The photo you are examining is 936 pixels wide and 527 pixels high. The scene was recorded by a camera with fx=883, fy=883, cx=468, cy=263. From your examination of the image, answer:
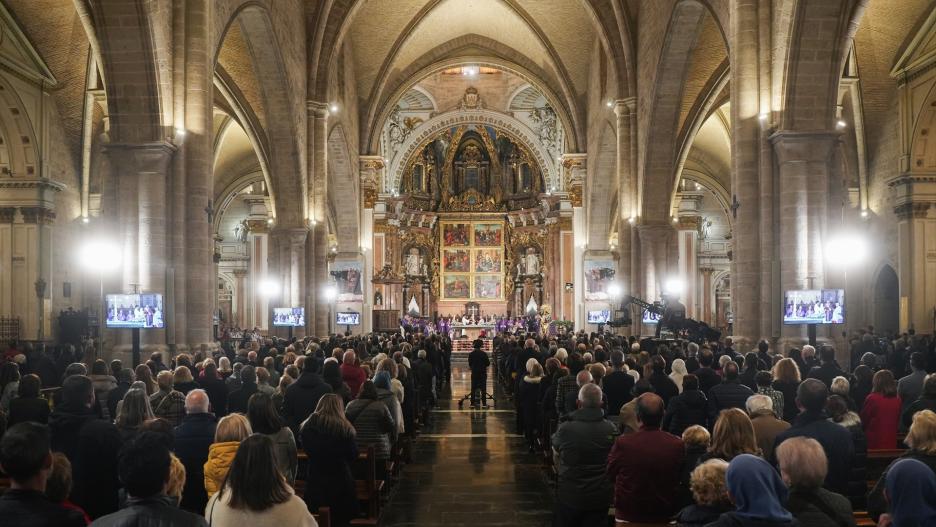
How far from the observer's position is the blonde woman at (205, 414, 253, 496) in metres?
5.00

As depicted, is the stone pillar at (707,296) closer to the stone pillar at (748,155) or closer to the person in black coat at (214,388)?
the stone pillar at (748,155)

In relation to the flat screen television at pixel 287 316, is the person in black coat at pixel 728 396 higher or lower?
lower

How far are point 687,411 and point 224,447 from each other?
148 inches

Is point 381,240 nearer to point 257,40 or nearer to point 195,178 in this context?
point 257,40

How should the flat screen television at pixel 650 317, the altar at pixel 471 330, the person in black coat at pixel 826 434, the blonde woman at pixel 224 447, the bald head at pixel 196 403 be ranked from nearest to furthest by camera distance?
1. the blonde woman at pixel 224 447
2. the person in black coat at pixel 826 434
3. the bald head at pixel 196 403
4. the flat screen television at pixel 650 317
5. the altar at pixel 471 330

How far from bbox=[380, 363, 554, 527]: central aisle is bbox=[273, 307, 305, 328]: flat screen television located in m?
7.23

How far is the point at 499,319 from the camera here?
145ft

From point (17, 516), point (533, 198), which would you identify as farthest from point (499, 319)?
point (17, 516)

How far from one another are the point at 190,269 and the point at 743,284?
8.99m

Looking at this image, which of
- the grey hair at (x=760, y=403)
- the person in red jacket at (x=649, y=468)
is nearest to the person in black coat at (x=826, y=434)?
the grey hair at (x=760, y=403)

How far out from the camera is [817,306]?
40.9ft

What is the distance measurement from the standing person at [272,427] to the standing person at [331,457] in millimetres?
509

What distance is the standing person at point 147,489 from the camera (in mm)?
3295

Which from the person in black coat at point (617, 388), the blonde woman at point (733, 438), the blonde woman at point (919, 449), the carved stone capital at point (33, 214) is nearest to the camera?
the blonde woman at point (919, 449)
